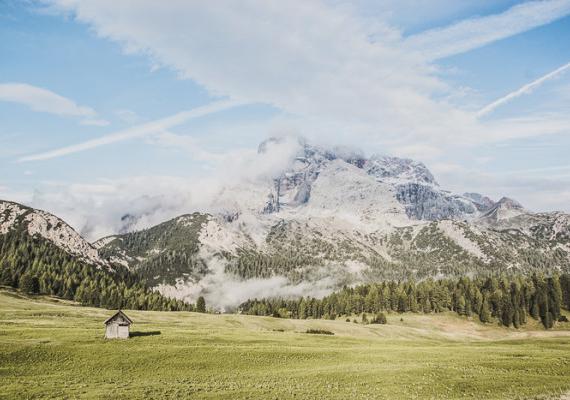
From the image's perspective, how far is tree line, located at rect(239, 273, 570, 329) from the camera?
6270 inches

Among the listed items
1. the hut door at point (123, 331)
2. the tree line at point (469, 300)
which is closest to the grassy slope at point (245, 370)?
the hut door at point (123, 331)

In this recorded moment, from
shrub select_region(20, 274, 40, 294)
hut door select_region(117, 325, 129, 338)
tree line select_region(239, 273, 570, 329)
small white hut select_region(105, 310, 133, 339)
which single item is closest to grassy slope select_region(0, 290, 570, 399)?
hut door select_region(117, 325, 129, 338)

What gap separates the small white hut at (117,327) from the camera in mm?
64188

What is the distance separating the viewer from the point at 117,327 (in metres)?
64.9

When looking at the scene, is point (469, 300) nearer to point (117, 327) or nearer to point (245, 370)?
point (245, 370)

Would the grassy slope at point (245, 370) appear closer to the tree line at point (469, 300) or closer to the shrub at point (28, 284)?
the tree line at point (469, 300)

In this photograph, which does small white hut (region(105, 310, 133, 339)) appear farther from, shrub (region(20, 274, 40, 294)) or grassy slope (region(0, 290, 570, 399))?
shrub (region(20, 274, 40, 294))

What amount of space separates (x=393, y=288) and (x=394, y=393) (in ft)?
520

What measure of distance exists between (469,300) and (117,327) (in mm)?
150690

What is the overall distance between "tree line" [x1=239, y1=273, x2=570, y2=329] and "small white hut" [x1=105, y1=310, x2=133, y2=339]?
4909 inches

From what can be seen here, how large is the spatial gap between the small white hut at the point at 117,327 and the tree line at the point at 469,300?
12469 cm

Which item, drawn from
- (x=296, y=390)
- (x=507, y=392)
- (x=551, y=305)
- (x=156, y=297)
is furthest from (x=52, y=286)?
(x=551, y=305)

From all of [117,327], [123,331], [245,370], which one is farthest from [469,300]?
[117,327]

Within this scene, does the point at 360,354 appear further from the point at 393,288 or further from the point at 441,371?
the point at 393,288
